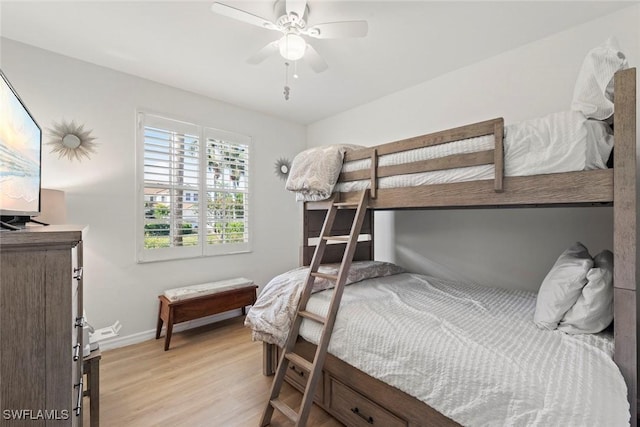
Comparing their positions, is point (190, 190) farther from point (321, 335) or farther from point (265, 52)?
point (321, 335)

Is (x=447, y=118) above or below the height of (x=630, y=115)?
above

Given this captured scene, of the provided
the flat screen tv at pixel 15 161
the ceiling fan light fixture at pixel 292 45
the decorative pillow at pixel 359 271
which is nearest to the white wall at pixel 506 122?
the decorative pillow at pixel 359 271

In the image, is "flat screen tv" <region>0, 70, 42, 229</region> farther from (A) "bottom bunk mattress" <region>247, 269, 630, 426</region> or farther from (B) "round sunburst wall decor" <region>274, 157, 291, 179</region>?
(B) "round sunburst wall decor" <region>274, 157, 291, 179</region>

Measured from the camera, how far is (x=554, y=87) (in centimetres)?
221

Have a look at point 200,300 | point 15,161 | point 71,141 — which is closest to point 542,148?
point 15,161

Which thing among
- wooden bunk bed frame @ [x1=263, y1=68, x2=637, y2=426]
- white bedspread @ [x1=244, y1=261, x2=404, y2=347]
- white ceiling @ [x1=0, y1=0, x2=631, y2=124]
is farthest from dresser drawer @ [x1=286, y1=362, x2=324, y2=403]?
white ceiling @ [x1=0, y1=0, x2=631, y2=124]

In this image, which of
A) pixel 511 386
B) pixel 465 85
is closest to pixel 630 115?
pixel 511 386

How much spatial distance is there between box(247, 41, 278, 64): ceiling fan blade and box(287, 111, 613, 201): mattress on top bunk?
1256 millimetres

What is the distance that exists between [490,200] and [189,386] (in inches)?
99.3

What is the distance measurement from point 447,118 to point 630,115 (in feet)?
5.96

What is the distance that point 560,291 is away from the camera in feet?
4.57

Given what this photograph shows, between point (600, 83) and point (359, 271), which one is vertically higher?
point (600, 83)

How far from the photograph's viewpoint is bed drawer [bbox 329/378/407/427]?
4.84 feet

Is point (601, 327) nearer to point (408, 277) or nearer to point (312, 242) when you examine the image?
point (408, 277)
